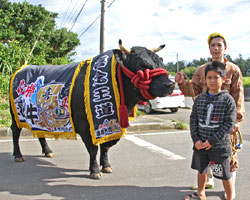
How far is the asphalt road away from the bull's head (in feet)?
4.23

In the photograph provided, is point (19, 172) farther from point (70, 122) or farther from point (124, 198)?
point (124, 198)

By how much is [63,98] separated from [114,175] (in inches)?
54.7

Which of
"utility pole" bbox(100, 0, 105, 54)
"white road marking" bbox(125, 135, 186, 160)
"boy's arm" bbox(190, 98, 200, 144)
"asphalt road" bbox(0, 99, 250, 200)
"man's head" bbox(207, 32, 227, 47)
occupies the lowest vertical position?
"asphalt road" bbox(0, 99, 250, 200)

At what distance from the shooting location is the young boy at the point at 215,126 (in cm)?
280

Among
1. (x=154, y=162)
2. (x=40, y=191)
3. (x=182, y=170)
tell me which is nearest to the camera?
(x=40, y=191)

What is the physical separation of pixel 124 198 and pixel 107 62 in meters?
1.86

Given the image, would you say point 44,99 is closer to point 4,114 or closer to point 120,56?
point 120,56

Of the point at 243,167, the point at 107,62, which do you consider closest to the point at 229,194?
the point at 243,167

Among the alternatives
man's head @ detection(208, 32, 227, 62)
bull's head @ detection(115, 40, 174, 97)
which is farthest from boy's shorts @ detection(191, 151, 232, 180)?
man's head @ detection(208, 32, 227, 62)

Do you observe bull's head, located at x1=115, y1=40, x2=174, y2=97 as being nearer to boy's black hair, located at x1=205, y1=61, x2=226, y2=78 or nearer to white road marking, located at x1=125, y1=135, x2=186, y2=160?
boy's black hair, located at x1=205, y1=61, x2=226, y2=78

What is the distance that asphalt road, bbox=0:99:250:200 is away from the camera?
3451 mm

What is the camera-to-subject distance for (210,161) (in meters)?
2.98

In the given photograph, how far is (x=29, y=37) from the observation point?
15.7 metres

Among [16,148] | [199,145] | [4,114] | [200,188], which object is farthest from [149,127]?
[199,145]
